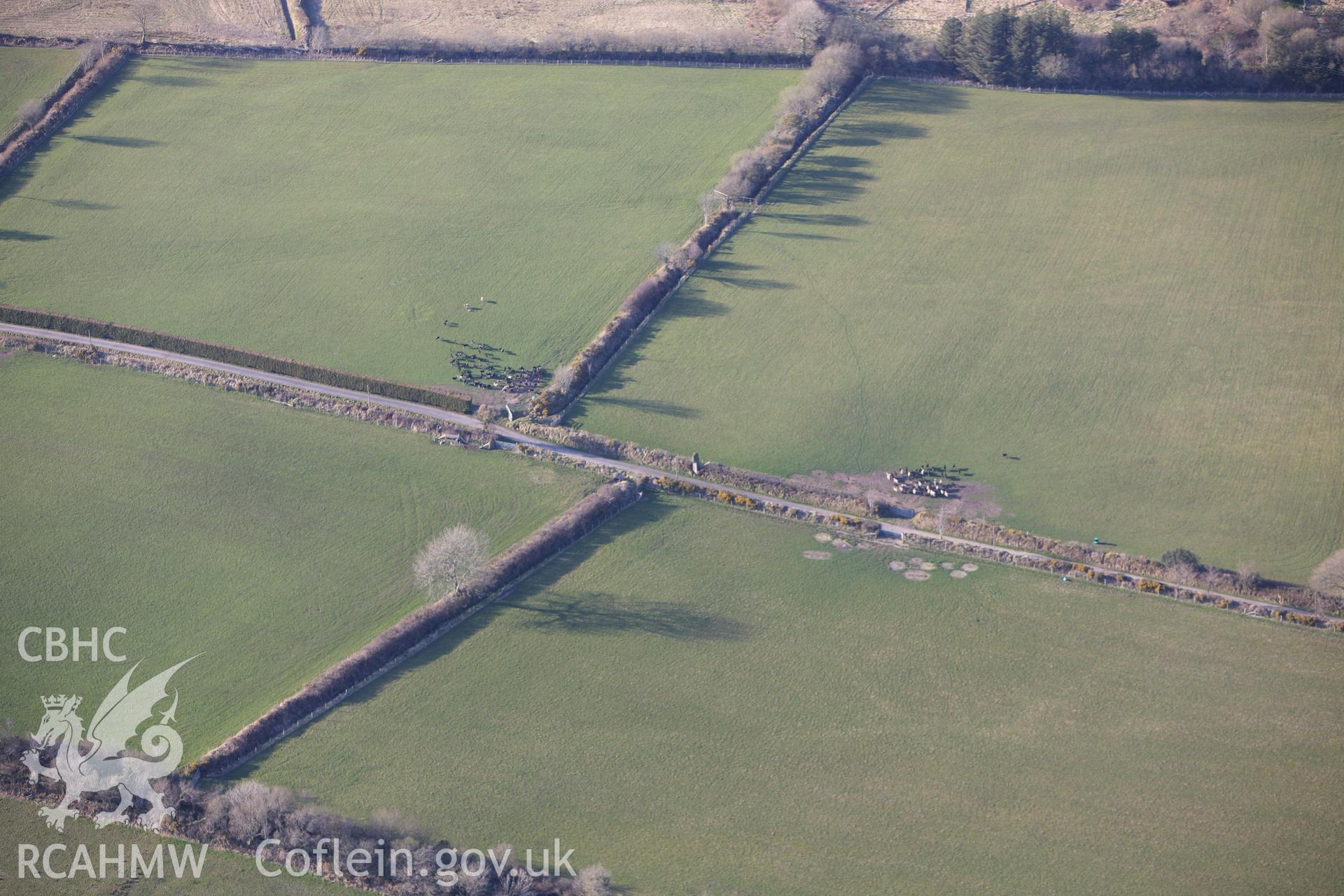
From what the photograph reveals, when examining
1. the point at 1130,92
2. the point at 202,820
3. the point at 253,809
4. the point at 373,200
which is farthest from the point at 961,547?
the point at 373,200

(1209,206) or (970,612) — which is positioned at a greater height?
(1209,206)

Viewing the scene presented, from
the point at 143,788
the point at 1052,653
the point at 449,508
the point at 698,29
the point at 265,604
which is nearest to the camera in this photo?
the point at 143,788

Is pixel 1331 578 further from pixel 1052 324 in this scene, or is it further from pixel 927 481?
pixel 1052 324

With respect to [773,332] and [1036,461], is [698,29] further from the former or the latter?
[1036,461]

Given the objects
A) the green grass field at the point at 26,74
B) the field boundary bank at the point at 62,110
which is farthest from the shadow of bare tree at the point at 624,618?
the green grass field at the point at 26,74

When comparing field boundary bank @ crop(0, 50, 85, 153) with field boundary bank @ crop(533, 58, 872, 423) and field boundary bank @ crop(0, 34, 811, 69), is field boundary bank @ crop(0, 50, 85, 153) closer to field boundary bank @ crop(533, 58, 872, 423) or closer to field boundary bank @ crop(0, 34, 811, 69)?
field boundary bank @ crop(0, 34, 811, 69)

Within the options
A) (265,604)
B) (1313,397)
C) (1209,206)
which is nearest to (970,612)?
(1313,397)

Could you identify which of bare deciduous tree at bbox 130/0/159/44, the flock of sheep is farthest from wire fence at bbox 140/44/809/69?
the flock of sheep

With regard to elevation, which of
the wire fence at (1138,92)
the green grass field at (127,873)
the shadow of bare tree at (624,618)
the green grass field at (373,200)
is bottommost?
the green grass field at (127,873)

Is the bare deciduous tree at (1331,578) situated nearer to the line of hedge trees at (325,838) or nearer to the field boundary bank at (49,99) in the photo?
the line of hedge trees at (325,838)
